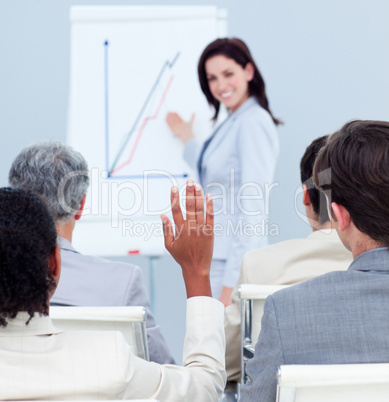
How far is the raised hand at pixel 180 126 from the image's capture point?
3432 mm

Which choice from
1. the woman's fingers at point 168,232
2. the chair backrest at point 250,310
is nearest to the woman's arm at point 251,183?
the chair backrest at point 250,310

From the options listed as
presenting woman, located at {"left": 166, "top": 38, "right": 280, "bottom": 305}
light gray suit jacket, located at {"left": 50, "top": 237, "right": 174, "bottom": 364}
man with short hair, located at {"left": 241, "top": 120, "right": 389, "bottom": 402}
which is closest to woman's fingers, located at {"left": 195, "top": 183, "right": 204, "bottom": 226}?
man with short hair, located at {"left": 241, "top": 120, "right": 389, "bottom": 402}

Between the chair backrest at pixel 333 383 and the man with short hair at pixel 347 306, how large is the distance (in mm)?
134

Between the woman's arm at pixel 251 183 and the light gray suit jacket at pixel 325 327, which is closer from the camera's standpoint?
the light gray suit jacket at pixel 325 327

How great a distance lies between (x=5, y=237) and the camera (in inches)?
36.6

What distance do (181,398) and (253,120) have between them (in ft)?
7.16

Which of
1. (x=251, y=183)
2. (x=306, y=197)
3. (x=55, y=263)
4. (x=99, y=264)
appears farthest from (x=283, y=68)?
(x=55, y=263)

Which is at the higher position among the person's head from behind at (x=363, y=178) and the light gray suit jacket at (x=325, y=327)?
the person's head from behind at (x=363, y=178)

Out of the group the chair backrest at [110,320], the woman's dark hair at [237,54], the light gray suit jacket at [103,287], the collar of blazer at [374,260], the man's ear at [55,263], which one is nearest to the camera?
the man's ear at [55,263]

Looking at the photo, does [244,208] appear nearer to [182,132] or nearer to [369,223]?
[182,132]

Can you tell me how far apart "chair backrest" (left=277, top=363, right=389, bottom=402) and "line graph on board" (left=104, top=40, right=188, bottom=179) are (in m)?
2.54

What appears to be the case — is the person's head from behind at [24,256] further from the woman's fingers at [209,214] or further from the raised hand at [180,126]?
the raised hand at [180,126]

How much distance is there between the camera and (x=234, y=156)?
308 cm

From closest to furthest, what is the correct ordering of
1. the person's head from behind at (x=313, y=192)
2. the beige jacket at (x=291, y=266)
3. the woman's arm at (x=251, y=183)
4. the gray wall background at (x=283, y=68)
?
1. the beige jacket at (x=291, y=266)
2. the person's head from behind at (x=313, y=192)
3. the woman's arm at (x=251, y=183)
4. the gray wall background at (x=283, y=68)
